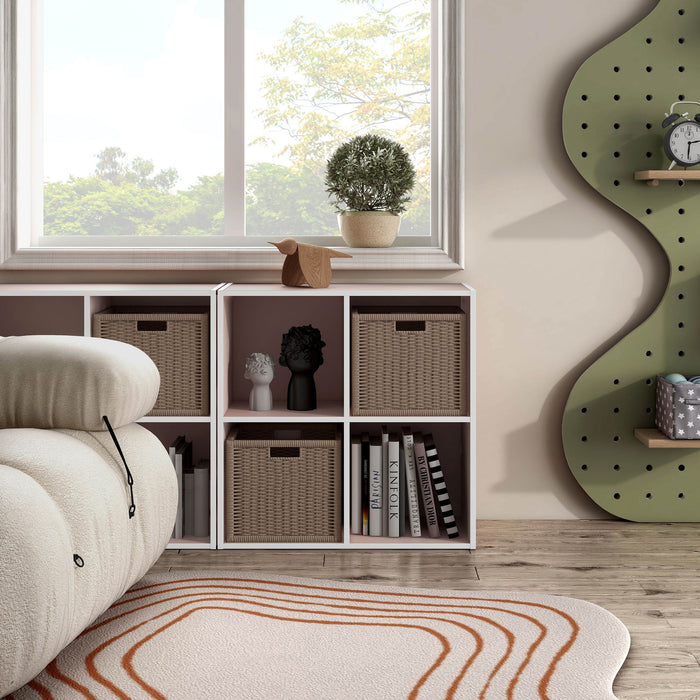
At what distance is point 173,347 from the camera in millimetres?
2416

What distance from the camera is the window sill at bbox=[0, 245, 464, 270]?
268 cm

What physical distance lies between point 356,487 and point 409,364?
1.22ft

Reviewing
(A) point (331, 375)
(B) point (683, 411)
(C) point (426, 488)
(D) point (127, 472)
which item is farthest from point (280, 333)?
(B) point (683, 411)

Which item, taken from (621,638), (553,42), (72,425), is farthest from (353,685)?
(553,42)

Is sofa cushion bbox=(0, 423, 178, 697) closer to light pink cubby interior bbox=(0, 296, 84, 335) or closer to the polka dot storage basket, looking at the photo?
light pink cubby interior bbox=(0, 296, 84, 335)

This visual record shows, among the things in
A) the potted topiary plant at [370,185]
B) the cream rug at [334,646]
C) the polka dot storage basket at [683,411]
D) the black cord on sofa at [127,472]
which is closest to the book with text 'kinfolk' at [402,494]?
the cream rug at [334,646]

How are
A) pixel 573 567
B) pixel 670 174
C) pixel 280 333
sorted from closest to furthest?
pixel 573 567
pixel 670 174
pixel 280 333

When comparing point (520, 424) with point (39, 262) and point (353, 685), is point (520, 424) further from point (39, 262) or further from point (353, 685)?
point (39, 262)

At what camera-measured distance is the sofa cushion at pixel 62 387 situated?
1691 millimetres

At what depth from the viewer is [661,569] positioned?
224 cm

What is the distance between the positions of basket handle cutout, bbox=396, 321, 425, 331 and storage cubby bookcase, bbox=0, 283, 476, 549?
0.26 feet

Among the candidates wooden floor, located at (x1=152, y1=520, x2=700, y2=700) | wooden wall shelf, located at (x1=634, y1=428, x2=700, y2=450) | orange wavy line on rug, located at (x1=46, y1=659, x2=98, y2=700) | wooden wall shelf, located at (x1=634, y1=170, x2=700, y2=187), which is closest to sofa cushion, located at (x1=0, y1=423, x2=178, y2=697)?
orange wavy line on rug, located at (x1=46, y1=659, x2=98, y2=700)

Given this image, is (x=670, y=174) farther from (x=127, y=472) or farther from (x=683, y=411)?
(x=127, y=472)

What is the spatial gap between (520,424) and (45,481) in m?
1.62
